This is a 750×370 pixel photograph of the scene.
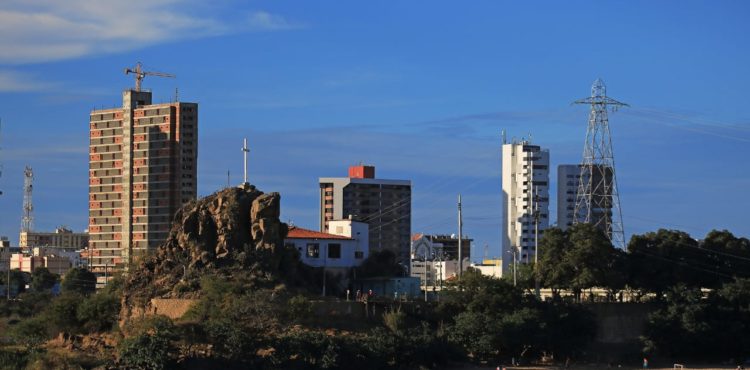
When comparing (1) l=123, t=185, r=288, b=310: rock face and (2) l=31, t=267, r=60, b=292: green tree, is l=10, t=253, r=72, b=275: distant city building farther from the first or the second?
(1) l=123, t=185, r=288, b=310: rock face

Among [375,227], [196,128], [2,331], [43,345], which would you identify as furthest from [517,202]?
[43,345]

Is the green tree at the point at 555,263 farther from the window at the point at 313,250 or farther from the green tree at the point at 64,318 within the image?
the green tree at the point at 64,318

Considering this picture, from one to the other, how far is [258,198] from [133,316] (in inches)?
377

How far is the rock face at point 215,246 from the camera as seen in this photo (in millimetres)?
67750

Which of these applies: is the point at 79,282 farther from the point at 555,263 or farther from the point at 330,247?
the point at 555,263

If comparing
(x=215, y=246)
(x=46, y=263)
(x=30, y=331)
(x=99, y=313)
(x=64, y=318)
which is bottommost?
(x=30, y=331)

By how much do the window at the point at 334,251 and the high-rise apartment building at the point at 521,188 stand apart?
266 ft

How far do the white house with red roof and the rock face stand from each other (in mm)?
10759

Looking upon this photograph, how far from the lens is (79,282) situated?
120125 millimetres

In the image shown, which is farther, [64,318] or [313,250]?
[313,250]

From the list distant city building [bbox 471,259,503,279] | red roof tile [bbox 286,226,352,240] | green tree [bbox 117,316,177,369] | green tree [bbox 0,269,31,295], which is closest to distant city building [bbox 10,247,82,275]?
green tree [bbox 0,269,31,295]

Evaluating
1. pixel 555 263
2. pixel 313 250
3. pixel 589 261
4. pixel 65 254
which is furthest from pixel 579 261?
pixel 65 254

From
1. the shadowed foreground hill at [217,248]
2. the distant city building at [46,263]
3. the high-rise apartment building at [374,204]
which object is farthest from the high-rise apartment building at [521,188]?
the shadowed foreground hill at [217,248]

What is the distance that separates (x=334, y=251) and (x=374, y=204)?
88.0 meters
